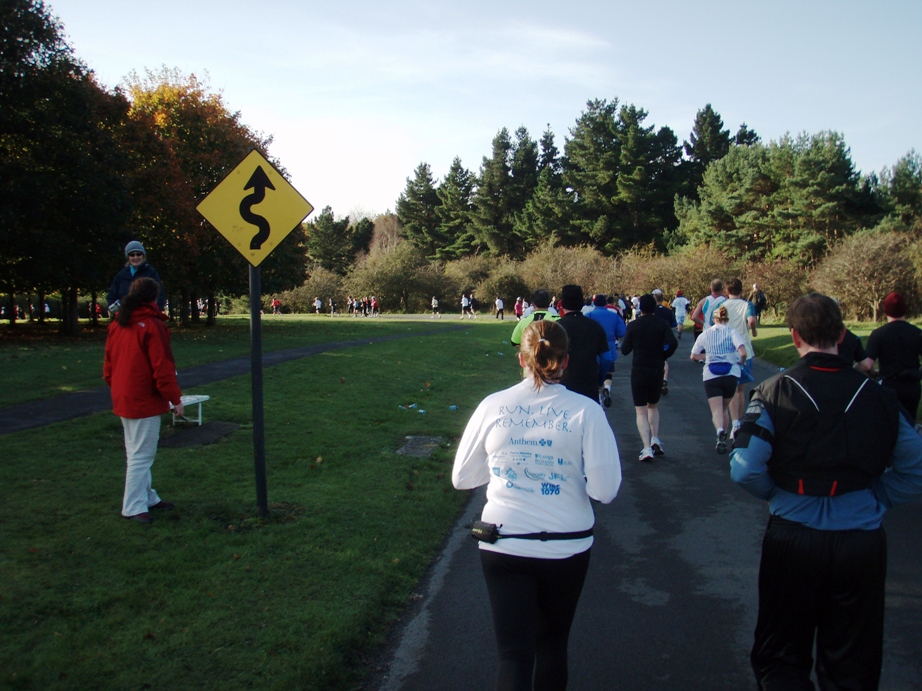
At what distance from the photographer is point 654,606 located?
15.6ft

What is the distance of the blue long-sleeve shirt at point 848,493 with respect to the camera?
2.99 m

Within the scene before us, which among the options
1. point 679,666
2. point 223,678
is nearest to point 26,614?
point 223,678

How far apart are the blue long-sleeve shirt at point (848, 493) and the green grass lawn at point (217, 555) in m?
2.26

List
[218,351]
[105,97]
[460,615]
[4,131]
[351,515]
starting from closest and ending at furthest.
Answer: [460,615]
[351,515]
[218,351]
[4,131]
[105,97]

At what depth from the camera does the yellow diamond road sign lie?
20.2ft

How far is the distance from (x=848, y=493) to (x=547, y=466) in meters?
1.20

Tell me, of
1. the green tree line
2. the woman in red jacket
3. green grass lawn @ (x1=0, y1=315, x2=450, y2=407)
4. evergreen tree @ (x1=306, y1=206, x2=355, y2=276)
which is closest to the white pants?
the woman in red jacket

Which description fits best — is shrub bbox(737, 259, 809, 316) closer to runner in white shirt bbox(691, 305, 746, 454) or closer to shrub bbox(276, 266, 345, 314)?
runner in white shirt bbox(691, 305, 746, 454)

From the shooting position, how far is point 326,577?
16.6ft

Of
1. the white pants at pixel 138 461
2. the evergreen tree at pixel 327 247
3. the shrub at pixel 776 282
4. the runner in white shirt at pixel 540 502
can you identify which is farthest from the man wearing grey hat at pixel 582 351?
the evergreen tree at pixel 327 247

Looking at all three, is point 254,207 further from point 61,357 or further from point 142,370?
point 61,357

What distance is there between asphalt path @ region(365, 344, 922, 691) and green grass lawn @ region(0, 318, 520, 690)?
0.26m

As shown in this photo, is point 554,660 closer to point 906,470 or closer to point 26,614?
point 906,470

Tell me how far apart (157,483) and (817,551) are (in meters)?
6.08
